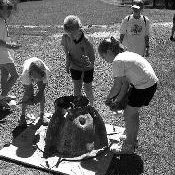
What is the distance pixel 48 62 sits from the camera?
31.5 ft

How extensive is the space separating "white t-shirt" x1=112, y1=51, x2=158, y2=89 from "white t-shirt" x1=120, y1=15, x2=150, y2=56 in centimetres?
241

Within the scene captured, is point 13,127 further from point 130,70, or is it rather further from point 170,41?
point 170,41

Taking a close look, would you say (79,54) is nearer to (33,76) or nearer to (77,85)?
(77,85)

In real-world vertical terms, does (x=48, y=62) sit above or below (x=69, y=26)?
below

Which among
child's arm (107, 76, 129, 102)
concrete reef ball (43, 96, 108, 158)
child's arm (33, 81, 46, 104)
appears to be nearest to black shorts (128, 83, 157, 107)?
child's arm (107, 76, 129, 102)

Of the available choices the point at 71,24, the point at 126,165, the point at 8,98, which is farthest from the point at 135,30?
the point at 126,165

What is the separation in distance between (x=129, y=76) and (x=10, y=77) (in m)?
2.88

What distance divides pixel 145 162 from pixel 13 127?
230 centimetres

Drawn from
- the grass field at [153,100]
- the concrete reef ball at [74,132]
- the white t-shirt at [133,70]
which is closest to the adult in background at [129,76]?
the white t-shirt at [133,70]

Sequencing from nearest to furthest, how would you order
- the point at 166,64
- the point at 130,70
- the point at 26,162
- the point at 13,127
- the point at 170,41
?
the point at 130,70 → the point at 26,162 → the point at 13,127 → the point at 166,64 → the point at 170,41

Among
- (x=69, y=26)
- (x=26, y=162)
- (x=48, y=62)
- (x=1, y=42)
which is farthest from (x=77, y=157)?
(x=48, y=62)

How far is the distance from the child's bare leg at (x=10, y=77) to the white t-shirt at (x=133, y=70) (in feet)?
8.50

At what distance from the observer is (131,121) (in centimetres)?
475

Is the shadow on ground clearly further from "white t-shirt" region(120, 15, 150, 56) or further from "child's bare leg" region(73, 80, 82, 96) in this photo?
"white t-shirt" region(120, 15, 150, 56)
